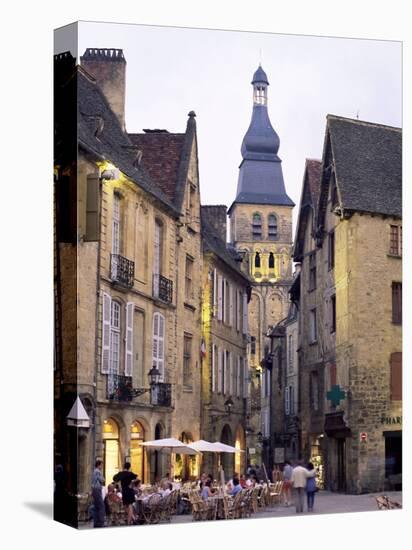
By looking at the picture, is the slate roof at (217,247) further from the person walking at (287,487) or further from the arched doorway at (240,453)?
the person walking at (287,487)

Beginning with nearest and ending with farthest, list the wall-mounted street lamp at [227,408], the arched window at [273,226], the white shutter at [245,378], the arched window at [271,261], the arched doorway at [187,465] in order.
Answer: the arched doorway at [187,465], the wall-mounted street lamp at [227,408], the white shutter at [245,378], the arched window at [273,226], the arched window at [271,261]

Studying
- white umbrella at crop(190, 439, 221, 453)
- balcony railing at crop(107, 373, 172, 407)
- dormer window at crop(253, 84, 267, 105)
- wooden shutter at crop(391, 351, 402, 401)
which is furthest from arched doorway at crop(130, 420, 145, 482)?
dormer window at crop(253, 84, 267, 105)

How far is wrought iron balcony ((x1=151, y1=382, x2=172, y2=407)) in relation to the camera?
25.8 m

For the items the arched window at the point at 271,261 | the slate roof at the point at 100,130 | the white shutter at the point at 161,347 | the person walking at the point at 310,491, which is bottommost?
the person walking at the point at 310,491

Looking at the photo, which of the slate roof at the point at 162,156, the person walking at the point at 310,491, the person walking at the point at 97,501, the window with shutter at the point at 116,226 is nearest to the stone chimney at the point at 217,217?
the slate roof at the point at 162,156

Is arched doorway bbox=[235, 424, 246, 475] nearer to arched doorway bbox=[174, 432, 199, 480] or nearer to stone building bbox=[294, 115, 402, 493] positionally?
arched doorway bbox=[174, 432, 199, 480]

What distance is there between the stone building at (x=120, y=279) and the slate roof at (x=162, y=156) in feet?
0.08

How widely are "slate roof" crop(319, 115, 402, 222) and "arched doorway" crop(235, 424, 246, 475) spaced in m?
4.67

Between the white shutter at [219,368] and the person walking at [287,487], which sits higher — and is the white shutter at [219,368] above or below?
above

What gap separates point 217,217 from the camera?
27641 mm

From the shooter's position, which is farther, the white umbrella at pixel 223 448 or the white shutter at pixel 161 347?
the white umbrella at pixel 223 448

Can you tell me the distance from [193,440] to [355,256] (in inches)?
192

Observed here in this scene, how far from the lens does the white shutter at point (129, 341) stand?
25.1 m

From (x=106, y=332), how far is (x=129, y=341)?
100cm
